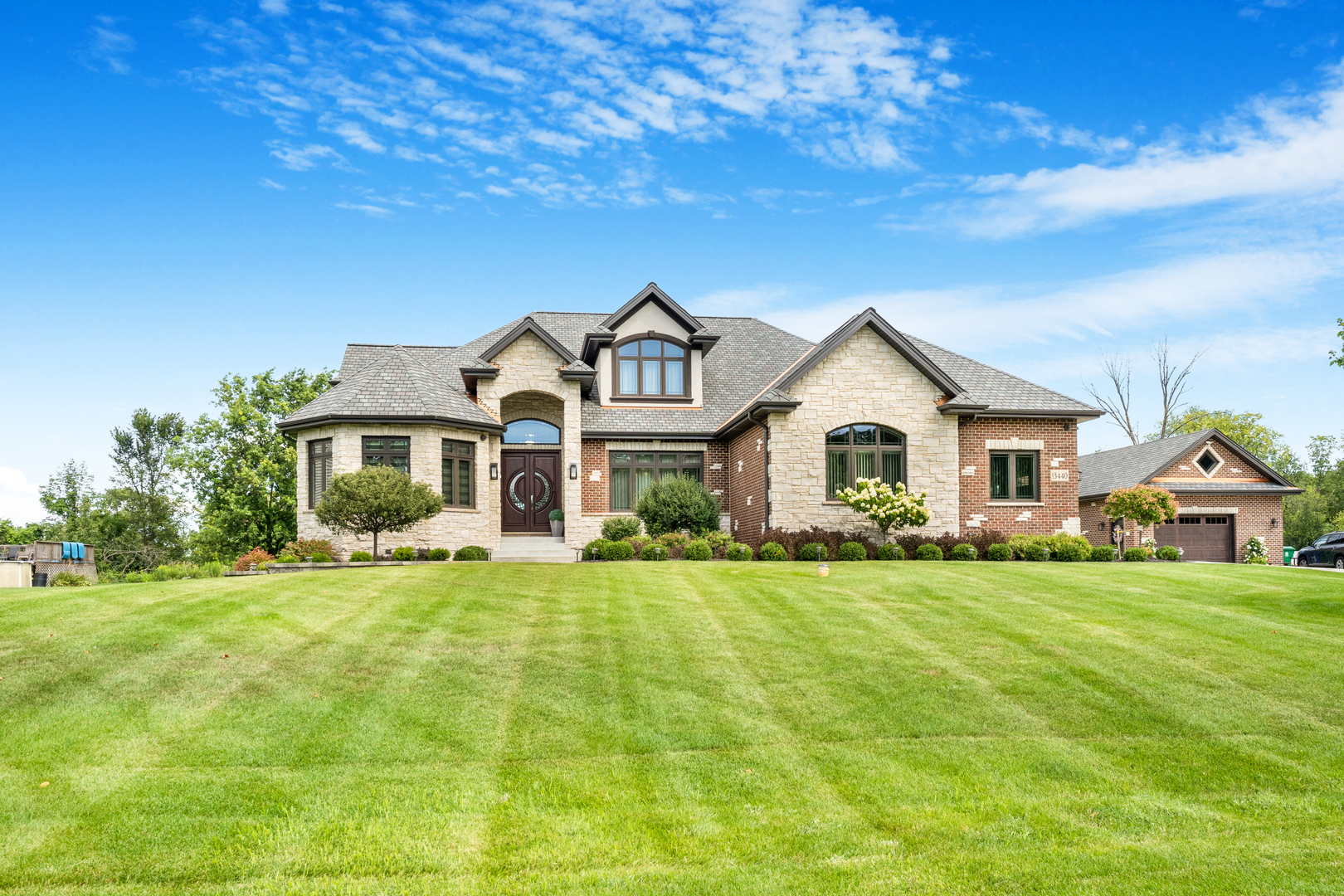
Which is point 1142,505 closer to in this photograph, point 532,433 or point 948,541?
point 948,541

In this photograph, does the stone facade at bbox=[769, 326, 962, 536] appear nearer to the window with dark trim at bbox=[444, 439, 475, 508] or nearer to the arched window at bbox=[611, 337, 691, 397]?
the arched window at bbox=[611, 337, 691, 397]

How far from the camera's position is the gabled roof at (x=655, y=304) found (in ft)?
90.5

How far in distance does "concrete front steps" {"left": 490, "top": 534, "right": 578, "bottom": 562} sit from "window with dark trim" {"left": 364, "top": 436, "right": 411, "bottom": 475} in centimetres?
361

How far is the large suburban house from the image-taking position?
78.6 ft

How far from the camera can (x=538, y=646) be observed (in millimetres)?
11688

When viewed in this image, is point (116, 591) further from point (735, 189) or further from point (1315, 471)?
point (1315, 471)

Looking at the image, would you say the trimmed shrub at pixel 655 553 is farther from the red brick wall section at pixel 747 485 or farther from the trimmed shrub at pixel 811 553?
the trimmed shrub at pixel 811 553

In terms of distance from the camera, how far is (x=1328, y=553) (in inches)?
1217

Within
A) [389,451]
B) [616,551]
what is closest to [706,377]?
[616,551]

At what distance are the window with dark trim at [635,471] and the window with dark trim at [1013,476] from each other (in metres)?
8.99

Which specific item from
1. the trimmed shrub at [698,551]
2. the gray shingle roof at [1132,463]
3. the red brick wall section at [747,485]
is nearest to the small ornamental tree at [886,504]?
the red brick wall section at [747,485]

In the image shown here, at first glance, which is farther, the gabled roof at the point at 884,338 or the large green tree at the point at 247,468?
the large green tree at the point at 247,468

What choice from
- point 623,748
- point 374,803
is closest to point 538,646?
point 623,748

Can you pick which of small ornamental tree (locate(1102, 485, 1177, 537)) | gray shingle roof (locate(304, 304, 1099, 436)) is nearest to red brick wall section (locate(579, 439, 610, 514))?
gray shingle roof (locate(304, 304, 1099, 436))
